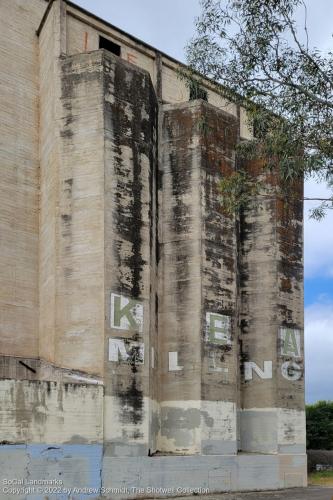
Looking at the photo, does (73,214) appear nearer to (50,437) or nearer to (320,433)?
(50,437)

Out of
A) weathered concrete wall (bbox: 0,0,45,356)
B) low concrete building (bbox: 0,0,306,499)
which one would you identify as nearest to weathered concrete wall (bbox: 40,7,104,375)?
low concrete building (bbox: 0,0,306,499)

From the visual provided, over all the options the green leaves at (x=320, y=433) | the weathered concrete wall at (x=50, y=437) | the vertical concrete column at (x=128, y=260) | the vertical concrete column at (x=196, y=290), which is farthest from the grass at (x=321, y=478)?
the weathered concrete wall at (x=50, y=437)

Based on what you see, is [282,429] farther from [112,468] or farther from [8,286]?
[8,286]

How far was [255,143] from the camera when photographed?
1847 centimetres

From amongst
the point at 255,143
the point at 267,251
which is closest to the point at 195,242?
the point at 267,251

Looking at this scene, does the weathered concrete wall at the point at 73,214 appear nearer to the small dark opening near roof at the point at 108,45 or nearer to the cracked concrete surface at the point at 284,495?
the small dark opening near roof at the point at 108,45

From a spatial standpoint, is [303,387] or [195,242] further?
[303,387]

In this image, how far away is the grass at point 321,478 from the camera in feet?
107

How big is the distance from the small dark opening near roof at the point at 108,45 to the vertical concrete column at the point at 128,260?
3.29 m

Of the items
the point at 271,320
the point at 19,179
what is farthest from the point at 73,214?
the point at 271,320

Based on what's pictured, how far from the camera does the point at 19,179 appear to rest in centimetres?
2495

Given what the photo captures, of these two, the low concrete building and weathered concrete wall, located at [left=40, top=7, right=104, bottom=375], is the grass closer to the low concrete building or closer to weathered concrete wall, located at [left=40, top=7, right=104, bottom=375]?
the low concrete building

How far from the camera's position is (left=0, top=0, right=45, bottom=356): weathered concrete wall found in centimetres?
2398

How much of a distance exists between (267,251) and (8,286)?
11004 millimetres
